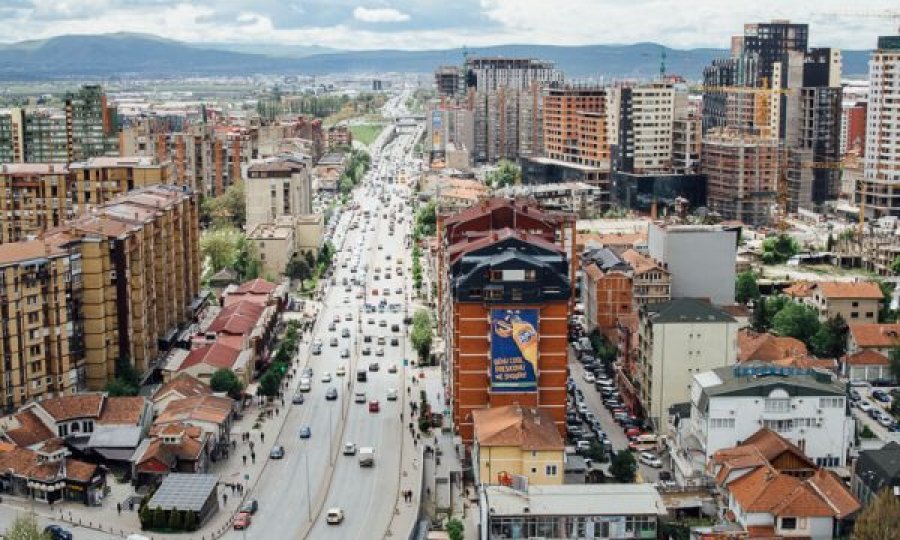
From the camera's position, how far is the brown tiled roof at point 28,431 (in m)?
28.4

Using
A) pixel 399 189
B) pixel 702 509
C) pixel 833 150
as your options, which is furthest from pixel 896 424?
pixel 399 189

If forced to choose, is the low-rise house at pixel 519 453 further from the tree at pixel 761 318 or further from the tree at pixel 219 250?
the tree at pixel 219 250

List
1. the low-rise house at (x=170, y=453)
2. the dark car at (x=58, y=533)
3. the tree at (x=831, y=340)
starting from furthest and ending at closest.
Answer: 1. the tree at (x=831, y=340)
2. the low-rise house at (x=170, y=453)
3. the dark car at (x=58, y=533)

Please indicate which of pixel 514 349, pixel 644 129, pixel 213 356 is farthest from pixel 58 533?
pixel 644 129

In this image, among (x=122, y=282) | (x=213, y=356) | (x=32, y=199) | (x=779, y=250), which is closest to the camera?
(x=122, y=282)

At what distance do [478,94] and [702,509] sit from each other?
236 ft

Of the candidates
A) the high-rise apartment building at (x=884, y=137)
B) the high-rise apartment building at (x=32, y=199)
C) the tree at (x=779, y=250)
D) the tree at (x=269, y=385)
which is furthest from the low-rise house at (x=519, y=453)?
the high-rise apartment building at (x=884, y=137)

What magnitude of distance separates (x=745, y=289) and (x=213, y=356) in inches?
786

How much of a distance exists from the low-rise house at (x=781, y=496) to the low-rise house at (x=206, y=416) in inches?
442

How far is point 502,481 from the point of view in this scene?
26.2m

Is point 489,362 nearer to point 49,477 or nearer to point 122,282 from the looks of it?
point 49,477

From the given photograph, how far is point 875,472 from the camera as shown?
2481cm

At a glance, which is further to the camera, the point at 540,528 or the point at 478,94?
the point at 478,94

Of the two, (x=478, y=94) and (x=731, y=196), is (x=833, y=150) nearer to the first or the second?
(x=731, y=196)
